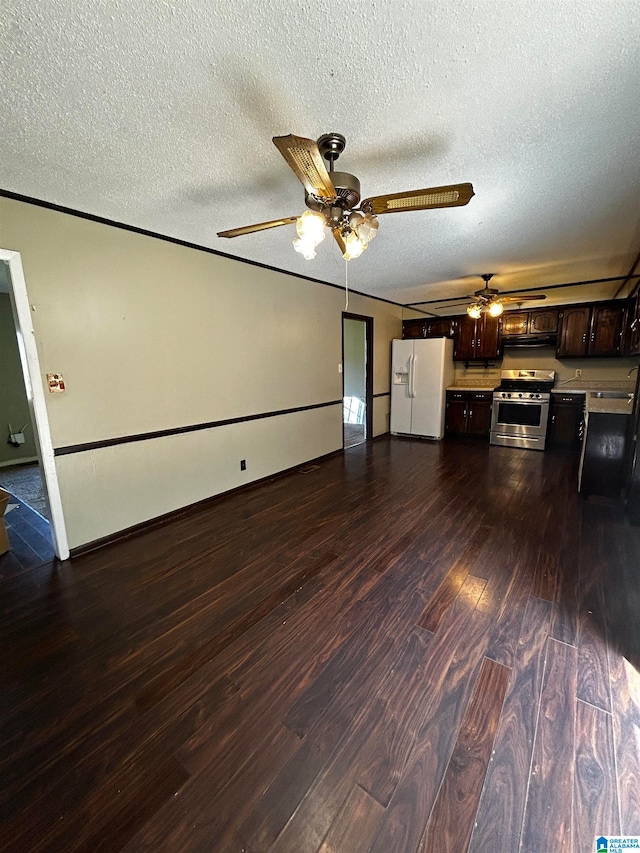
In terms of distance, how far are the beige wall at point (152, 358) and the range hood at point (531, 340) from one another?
11.8ft

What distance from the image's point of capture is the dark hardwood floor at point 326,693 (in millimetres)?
1060

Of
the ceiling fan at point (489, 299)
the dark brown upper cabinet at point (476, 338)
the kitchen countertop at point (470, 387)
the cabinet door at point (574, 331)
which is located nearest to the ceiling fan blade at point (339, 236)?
the ceiling fan at point (489, 299)

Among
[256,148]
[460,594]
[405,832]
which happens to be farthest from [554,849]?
[256,148]

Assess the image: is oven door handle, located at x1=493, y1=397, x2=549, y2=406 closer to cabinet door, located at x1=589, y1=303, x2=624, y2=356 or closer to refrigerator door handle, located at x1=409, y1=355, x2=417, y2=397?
cabinet door, located at x1=589, y1=303, x2=624, y2=356

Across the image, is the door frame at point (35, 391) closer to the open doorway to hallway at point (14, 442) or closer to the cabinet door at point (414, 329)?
the open doorway to hallway at point (14, 442)

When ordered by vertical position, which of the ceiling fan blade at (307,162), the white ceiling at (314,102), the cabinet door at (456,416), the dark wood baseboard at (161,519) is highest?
the white ceiling at (314,102)

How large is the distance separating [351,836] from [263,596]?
115cm

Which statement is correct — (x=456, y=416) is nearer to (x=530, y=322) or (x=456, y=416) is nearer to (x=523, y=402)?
(x=523, y=402)

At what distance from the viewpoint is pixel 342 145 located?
165 centimetres

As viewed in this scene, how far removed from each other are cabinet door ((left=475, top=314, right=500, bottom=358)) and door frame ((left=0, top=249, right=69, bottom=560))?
19.8ft

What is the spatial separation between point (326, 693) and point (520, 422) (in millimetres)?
5049

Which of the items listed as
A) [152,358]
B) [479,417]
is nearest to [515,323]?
[479,417]

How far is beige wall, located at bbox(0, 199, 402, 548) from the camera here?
2.35 meters

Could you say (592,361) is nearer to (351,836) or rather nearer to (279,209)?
(279,209)
